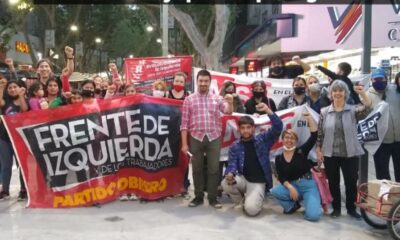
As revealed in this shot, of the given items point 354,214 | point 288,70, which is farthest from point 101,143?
point 288,70

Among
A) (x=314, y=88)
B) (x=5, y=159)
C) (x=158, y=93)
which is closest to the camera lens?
(x=5, y=159)

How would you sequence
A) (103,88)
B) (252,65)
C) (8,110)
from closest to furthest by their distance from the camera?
(8,110)
(103,88)
(252,65)

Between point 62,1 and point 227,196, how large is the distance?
27303 mm

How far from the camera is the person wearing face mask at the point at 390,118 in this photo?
6.53 metres

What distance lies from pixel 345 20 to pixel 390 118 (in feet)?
24.3

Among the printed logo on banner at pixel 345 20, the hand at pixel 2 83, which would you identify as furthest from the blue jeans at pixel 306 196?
the printed logo on banner at pixel 345 20

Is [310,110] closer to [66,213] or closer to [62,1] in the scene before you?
[66,213]

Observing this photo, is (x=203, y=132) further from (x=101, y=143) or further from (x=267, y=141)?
(x=101, y=143)

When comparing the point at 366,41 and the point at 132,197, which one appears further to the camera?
the point at 132,197

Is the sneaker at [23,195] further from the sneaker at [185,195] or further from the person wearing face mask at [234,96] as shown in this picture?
the person wearing face mask at [234,96]

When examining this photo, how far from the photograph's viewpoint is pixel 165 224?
600cm

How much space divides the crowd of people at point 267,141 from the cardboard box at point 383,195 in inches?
18.9

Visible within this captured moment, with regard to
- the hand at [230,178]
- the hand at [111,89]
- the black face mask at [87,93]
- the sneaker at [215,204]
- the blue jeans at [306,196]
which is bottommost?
the sneaker at [215,204]

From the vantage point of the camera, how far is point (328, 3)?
1418 cm
